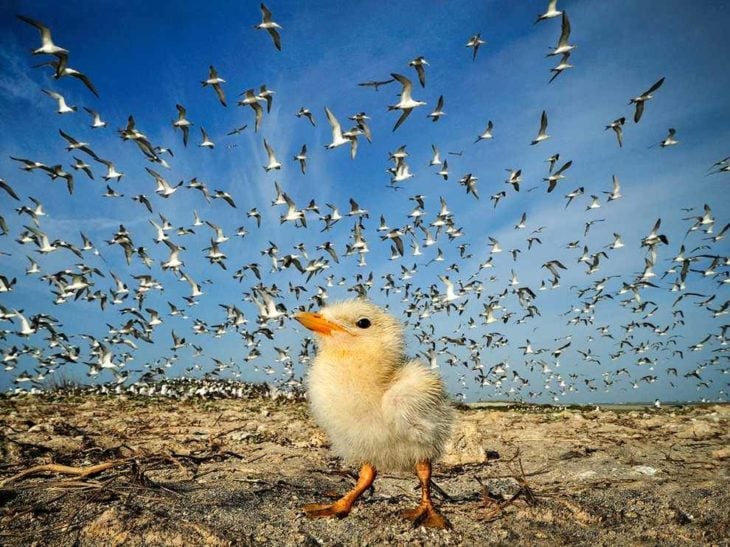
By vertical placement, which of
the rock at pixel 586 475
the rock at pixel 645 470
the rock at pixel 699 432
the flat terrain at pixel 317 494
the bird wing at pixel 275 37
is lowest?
the rock at pixel 699 432

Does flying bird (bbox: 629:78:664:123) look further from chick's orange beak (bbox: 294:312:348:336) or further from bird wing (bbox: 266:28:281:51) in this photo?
chick's orange beak (bbox: 294:312:348:336)

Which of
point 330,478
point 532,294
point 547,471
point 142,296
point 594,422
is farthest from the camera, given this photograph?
point 532,294

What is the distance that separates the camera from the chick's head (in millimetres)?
2865

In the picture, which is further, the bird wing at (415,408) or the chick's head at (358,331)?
the chick's head at (358,331)

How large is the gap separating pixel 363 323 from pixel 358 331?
0.07 meters

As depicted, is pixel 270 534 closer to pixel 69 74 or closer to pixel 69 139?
pixel 69 74

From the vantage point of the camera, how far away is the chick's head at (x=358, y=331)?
9.40 feet

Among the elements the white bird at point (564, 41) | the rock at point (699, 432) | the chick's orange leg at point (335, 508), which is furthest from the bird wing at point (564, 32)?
the chick's orange leg at point (335, 508)

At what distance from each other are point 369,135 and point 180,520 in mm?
23599

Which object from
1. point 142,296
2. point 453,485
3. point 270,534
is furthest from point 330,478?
point 142,296

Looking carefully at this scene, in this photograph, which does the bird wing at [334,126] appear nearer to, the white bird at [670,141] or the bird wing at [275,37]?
the bird wing at [275,37]

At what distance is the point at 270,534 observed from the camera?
7.75 ft

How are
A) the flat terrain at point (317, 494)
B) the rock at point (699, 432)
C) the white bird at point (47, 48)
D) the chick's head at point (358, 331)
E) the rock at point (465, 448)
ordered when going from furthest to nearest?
the white bird at point (47, 48) < the rock at point (699, 432) < the rock at point (465, 448) < the chick's head at point (358, 331) < the flat terrain at point (317, 494)

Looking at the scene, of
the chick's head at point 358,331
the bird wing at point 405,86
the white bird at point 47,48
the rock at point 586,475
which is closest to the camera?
the chick's head at point 358,331
